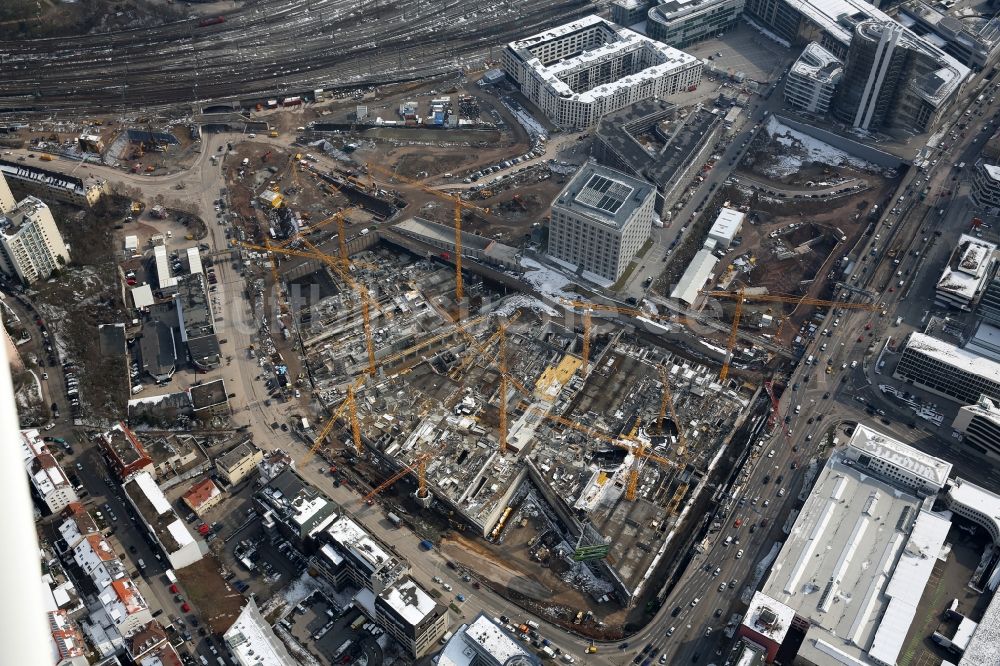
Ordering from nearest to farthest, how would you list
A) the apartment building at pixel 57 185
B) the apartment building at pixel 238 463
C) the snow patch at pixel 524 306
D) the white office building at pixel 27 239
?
1. the apartment building at pixel 238 463
2. the white office building at pixel 27 239
3. the snow patch at pixel 524 306
4. the apartment building at pixel 57 185

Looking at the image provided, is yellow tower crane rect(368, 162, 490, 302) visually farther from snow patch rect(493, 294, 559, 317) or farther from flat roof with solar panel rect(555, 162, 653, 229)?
flat roof with solar panel rect(555, 162, 653, 229)

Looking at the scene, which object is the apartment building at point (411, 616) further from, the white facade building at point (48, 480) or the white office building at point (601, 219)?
the white office building at point (601, 219)

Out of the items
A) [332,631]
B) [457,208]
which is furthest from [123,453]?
[457,208]


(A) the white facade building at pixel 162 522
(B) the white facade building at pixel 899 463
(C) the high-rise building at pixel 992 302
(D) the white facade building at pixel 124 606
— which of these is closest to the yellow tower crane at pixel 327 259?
(A) the white facade building at pixel 162 522

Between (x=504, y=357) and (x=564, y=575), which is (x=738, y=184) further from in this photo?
(x=564, y=575)

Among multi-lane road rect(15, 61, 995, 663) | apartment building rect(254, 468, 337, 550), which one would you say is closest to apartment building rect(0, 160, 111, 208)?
multi-lane road rect(15, 61, 995, 663)

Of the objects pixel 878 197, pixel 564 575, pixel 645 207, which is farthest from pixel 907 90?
pixel 564 575

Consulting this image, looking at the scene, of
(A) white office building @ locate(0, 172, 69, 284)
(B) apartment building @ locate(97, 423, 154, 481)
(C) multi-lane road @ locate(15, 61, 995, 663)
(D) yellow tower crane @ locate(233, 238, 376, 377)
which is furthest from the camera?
(D) yellow tower crane @ locate(233, 238, 376, 377)
